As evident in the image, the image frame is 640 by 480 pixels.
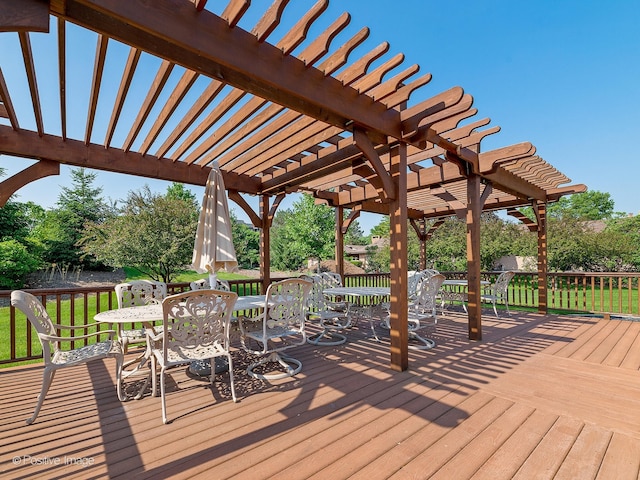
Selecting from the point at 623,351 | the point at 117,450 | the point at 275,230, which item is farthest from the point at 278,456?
the point at 275,230

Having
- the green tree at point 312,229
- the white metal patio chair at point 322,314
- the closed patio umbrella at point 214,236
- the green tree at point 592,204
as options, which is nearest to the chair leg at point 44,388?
the closed patio umbrella at point 214,236

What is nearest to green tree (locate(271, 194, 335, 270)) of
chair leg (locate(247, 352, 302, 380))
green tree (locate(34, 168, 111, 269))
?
green tree (locate(34, 168, 111, 269))

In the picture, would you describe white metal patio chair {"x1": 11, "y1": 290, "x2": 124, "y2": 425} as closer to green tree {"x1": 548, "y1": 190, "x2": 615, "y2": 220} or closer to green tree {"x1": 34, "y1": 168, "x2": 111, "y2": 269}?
green tree {"x1": 34, "y1": 168, "x2": 111, "y2": 269}

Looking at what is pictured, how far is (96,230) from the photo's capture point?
905 cm

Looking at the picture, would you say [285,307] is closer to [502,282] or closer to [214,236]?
[214,236]

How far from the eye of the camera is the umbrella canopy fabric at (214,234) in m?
3.35

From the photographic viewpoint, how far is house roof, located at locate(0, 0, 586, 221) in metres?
1.89

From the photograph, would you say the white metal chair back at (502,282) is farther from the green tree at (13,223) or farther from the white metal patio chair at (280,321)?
the green tree at (13,223)

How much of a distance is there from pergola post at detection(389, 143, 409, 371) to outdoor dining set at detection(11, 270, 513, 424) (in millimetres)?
916

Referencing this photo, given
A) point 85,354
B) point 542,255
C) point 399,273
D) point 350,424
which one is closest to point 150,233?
point 85,354

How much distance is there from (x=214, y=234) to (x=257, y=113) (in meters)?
1.45

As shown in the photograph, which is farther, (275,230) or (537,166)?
(275,230)

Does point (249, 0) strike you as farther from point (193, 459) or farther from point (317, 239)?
point (317, 239)

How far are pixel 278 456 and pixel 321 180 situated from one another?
4.97 metres
